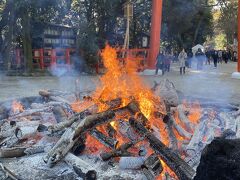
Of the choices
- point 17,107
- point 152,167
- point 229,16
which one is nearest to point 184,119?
point 152,167

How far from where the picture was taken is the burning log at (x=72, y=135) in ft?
16.5

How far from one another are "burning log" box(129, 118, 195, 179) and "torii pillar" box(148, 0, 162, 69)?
1398 cm

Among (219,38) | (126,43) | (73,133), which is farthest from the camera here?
(219,38)

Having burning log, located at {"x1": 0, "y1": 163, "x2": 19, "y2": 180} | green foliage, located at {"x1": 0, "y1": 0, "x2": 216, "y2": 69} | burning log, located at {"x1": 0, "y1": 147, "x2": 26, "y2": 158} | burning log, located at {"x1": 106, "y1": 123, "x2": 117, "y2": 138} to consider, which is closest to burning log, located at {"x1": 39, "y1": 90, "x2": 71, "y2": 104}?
burning log, located at {"x1": 106, "y1": 123, "x2": 117, "y2": 138}

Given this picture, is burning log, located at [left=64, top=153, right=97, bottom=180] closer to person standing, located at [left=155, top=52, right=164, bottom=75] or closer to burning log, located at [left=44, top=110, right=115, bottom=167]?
burning log, located at [left=44, top=110, right=115, bottom=167]

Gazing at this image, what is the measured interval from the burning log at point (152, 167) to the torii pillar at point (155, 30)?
14395mm

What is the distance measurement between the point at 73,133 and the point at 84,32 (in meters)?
14.5

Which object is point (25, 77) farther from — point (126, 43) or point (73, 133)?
point (73, 133)

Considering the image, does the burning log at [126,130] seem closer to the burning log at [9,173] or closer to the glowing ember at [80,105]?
the burning log at [9,173]

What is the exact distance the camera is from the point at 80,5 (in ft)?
67.4

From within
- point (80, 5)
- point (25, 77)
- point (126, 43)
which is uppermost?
point (80, 5)

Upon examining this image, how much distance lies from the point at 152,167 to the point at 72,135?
47.8 inches

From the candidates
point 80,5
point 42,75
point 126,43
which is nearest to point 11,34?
point 42,75

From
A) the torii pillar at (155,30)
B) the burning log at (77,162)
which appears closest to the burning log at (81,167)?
the burning log at (77,162)
